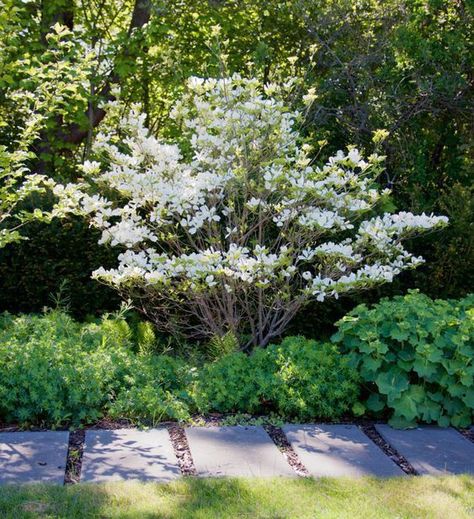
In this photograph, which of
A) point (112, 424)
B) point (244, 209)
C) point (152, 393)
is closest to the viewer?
point (112, 424)

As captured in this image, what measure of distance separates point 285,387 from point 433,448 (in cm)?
100

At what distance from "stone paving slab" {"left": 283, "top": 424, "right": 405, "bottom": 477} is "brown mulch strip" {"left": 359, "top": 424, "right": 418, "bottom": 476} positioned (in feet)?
0.18

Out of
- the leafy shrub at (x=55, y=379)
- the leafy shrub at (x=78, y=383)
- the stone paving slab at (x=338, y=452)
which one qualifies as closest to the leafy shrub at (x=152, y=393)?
the leafy shrub at (x=78, y=383)

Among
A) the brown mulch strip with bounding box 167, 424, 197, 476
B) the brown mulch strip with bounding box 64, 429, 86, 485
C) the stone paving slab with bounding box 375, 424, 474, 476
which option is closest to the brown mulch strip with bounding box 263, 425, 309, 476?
the brown mulch strip with bounding box 167, 424, 197, 476

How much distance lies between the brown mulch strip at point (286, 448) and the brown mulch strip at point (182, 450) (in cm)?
54

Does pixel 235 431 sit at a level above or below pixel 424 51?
below

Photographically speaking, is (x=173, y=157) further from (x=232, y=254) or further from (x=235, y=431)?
(x=235, y=431)

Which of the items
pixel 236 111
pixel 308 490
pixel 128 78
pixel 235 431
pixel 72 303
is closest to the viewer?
pixel 308 490

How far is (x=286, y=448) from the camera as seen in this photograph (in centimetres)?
411

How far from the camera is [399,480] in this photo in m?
3.67

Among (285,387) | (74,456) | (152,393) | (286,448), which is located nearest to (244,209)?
(285,387)

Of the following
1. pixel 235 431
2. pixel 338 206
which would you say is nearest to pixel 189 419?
pixel 235 431

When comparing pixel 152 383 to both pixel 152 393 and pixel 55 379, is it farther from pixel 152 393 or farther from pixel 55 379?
pixel 55 379

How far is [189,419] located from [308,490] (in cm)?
115
